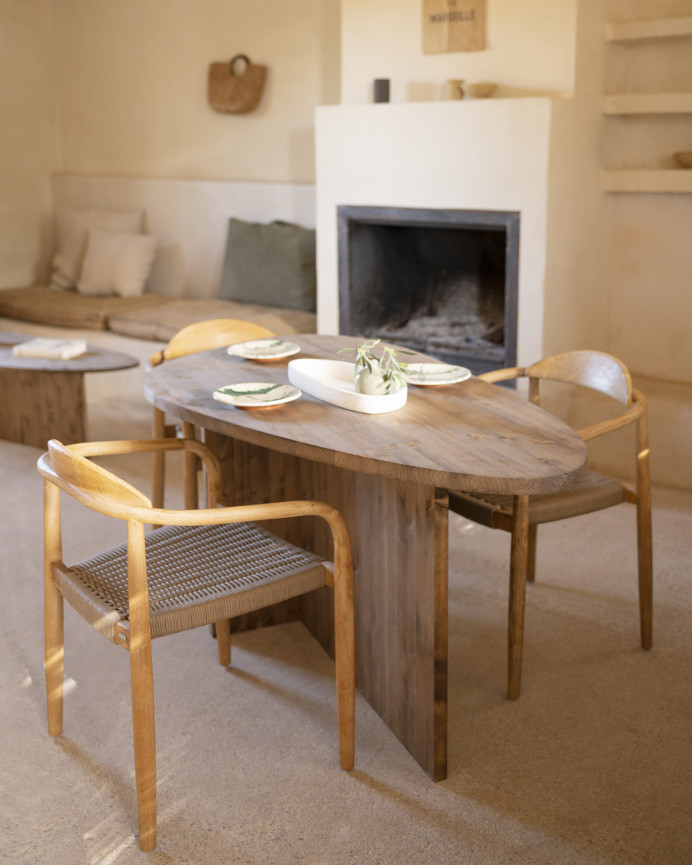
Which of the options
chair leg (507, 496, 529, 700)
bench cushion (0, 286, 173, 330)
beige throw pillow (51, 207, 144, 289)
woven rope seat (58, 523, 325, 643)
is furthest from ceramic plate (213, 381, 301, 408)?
beige throw pillow (51, 207, 144, 289)

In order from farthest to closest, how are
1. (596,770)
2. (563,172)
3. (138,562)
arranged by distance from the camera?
(563,172) < (596,770) < (138,562)

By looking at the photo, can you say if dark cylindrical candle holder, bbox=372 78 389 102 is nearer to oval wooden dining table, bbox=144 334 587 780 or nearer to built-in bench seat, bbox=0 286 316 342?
built-in bench seat, bbox=0 286 316 342

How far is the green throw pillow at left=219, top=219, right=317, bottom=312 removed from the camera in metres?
5.02

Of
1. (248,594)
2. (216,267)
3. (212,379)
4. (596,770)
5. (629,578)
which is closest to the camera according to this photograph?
(248,594)

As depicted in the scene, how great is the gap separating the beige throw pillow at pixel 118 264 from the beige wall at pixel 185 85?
1.68 feet

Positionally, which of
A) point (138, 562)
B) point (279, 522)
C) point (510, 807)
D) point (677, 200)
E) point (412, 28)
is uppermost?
point (412, 28)

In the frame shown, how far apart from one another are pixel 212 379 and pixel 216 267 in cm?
332

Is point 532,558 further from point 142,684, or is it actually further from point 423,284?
point 423,284

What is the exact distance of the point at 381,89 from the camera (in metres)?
4.18

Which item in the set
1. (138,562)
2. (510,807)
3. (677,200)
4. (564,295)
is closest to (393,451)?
(138,562)

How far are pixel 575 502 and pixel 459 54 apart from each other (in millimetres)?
2482

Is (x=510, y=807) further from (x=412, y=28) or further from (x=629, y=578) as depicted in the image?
(x=412, y=28)

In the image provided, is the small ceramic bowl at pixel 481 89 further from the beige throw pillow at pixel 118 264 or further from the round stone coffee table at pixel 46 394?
the beige throw pillow at pixel 118 264

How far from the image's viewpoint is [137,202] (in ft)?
19.4
